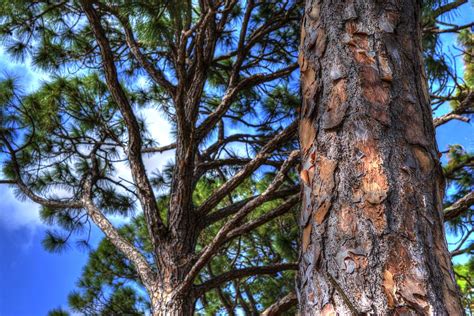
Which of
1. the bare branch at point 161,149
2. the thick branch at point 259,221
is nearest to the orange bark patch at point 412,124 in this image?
the thick branch at point 259,221

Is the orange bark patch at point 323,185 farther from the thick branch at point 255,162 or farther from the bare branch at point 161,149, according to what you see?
the bare branch at point 161,149

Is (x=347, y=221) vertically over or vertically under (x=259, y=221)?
under

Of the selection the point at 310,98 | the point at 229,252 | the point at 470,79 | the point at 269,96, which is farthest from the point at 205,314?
the point at 310,98

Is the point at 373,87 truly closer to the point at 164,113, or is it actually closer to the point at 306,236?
the point at 306,236

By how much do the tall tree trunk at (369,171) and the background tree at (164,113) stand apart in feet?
4.00

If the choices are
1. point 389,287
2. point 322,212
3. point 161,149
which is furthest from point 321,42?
point 161,149

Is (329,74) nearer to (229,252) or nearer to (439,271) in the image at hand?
(439,271)

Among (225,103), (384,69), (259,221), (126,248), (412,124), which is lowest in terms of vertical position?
(412,124)

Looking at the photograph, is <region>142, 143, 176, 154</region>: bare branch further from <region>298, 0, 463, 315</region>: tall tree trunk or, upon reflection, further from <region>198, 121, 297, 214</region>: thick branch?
<region>298, 0, 463, 315</region>: tall tree trunk

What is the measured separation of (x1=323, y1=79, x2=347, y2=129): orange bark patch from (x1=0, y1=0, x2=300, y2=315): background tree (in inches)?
49.0

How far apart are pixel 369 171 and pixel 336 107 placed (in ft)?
0.48

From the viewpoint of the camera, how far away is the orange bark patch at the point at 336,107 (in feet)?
2.76

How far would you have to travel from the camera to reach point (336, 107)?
855 millimetres

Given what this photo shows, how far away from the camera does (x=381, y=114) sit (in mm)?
828
